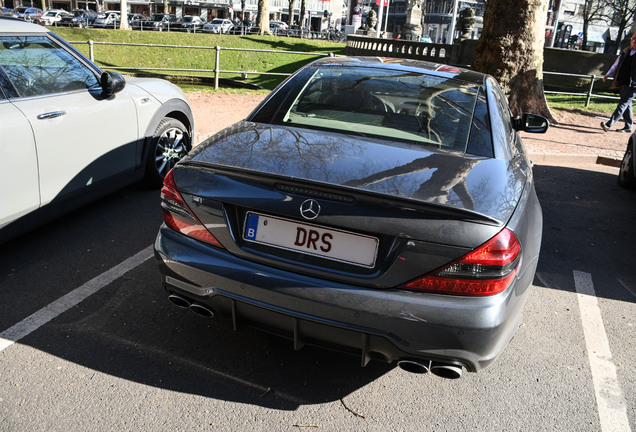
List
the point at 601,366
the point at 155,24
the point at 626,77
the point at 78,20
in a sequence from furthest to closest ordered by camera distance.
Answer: the point at 78,20 → the point at 155,24 → the point at 626,77 → the point at 601,366

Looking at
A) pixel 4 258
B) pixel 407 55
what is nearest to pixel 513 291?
pixel 4 258

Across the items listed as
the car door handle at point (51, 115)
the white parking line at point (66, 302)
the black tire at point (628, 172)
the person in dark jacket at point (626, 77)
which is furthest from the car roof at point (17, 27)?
the person in dark jacket at point (626, 77)

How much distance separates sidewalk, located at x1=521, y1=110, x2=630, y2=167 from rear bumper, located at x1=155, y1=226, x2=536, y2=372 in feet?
23.1

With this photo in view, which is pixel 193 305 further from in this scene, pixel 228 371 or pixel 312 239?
pixel 312 239

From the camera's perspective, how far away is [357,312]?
2486 millimetres

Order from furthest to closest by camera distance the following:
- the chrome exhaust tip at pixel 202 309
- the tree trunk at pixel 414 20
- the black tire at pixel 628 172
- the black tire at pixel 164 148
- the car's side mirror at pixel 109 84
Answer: the tree trunk at pixel 414 20
the black tire at pixel 628 172
the black tire at pixel 164 148
the car's side mirror at pixel 109 84
the chrome exhaust tip at pixel 202 309

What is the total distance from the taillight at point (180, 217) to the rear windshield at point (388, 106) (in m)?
0.87

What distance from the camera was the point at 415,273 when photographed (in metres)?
2.47

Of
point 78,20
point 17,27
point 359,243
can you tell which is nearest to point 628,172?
point 359,243

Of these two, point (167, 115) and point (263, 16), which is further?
point (263, 16)

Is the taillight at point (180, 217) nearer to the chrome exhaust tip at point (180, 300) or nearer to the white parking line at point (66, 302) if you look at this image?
the chrome exhaust tip at point (180, 300)

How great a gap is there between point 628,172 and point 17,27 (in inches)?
280

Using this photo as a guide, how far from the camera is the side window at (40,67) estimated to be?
4.20 m

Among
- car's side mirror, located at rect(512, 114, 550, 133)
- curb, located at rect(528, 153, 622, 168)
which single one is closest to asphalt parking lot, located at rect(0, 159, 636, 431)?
car's side mirror, located at rect(512, 114, 550, 133)
